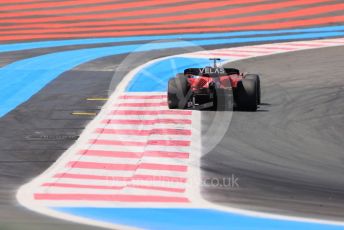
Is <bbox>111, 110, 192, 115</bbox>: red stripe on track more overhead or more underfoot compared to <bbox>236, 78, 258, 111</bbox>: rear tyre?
more underfoot

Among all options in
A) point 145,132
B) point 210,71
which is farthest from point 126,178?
point 210,71

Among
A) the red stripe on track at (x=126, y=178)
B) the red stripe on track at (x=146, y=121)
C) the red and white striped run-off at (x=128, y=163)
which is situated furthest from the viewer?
the red stripe on track at (x=146, y=121)

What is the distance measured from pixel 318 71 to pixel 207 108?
681 centimetres

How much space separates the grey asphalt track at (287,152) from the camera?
10.1 meters

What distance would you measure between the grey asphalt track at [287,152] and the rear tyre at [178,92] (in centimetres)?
66

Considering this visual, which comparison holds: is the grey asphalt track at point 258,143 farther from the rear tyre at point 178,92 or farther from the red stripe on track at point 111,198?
the rear tyre at point 178,92

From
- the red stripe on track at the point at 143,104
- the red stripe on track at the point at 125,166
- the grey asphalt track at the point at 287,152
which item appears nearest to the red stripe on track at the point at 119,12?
the grey asphalt track at the point at 287,152

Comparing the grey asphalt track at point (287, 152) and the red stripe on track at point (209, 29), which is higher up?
the red stripe on track at point (209, 29)

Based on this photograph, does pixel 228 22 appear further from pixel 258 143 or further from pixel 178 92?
pixel 258 143

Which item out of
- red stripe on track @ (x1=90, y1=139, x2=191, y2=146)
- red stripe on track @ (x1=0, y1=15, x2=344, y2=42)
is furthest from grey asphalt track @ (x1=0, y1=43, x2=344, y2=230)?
red stripe on track @ (x1=0, y1=15, x2=344, y2=42)

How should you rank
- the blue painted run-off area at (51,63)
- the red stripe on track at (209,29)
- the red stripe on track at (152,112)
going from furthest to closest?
the red stripe on track at (209,29), the blue painted run-off area at (51,63), the red stripe on track at (152,112)

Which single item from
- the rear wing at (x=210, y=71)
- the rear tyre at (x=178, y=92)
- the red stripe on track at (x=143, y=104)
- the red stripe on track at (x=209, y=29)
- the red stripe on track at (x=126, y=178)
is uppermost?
the red stripe on track at (x=209, y=29)

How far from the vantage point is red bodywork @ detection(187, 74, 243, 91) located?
16.4 metres

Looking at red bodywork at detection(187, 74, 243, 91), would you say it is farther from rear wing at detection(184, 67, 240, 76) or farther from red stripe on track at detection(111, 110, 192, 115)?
red stripe on track at detection(111, 110, 192, 115)
